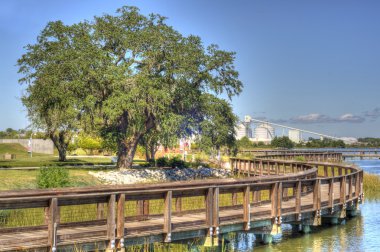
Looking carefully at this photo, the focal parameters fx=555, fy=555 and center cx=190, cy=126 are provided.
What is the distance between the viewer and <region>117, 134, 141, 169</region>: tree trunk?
48.9 m

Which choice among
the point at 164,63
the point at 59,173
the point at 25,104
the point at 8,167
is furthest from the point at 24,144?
the point at 59,173

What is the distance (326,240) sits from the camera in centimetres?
2048

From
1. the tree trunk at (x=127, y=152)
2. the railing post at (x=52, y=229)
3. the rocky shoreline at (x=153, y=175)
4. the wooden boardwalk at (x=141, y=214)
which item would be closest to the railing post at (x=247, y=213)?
the wooden boardwalk at (x=141, y=214)

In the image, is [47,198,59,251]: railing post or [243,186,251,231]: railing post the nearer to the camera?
[47,198,59,251]: railing post

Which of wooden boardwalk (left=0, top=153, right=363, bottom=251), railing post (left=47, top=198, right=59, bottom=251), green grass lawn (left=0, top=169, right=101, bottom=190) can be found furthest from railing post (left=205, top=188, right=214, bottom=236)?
green grass lawn (left=0, top=169, right=101, bottom=190)

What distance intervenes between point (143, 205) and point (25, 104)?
47.5 m

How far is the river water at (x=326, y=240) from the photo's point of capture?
18875mm

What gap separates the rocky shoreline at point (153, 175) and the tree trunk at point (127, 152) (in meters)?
1.10

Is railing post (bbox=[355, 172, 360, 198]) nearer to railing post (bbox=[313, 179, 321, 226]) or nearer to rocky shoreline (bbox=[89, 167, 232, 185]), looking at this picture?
railing post (bbox=[313, 179, 321, 226])

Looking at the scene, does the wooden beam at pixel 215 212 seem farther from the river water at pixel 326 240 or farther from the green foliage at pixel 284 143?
the green foliage at pixel 284 143

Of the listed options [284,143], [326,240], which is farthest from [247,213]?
[284,143]

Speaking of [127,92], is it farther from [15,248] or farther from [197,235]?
[15,248]

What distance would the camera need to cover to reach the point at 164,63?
46062 millimetres

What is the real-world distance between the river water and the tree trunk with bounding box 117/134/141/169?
27.0 meters
